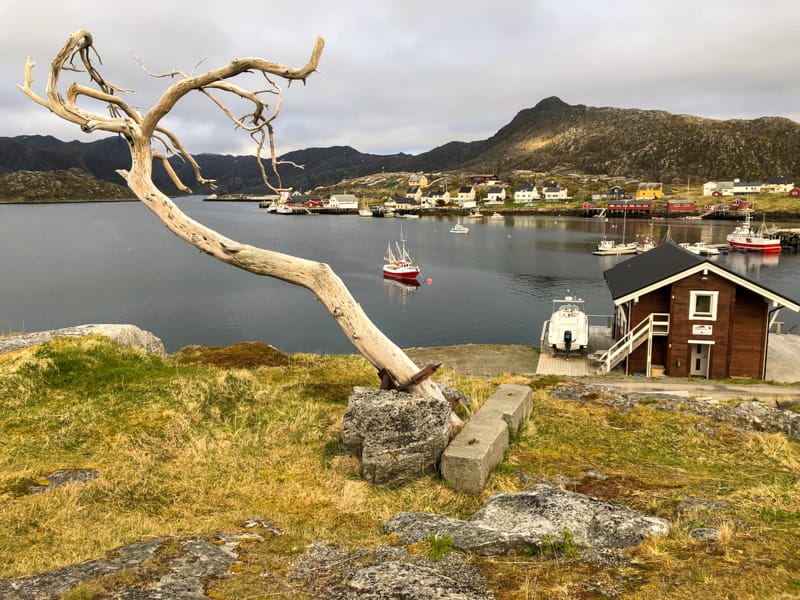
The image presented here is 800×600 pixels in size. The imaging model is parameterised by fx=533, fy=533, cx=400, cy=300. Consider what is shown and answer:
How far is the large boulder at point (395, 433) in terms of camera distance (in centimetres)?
998

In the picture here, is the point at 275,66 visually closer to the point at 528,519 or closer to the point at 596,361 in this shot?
the point at 528,519

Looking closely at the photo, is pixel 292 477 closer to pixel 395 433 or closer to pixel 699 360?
pixel 395 433

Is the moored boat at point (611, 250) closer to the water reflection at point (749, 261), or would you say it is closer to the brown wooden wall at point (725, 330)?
the water reflection at point (749, 261)

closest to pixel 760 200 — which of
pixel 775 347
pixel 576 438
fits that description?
pixel 775 347

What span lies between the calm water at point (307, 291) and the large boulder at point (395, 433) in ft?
109

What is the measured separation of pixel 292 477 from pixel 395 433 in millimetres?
2086

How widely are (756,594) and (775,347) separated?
38186 mm

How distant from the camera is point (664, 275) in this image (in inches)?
1183

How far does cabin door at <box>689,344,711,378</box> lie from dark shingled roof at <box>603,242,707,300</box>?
4.70 meters

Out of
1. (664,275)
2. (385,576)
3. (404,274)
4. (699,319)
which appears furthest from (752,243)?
(385,576)

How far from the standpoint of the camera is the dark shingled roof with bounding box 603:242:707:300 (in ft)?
98.9

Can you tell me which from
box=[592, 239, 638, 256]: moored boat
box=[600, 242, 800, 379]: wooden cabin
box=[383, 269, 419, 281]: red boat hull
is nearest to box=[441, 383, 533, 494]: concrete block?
box=[600, 242, 800, 379]: wooden cabin

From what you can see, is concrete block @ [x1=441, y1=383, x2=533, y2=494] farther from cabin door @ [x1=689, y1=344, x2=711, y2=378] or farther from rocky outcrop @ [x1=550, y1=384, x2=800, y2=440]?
cabin door @ [x1=689, y1=344, x2=711, y2=378]

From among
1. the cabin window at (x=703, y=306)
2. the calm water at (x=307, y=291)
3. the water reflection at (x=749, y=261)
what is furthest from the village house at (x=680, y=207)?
the cabin window at (x=703, y=306)
